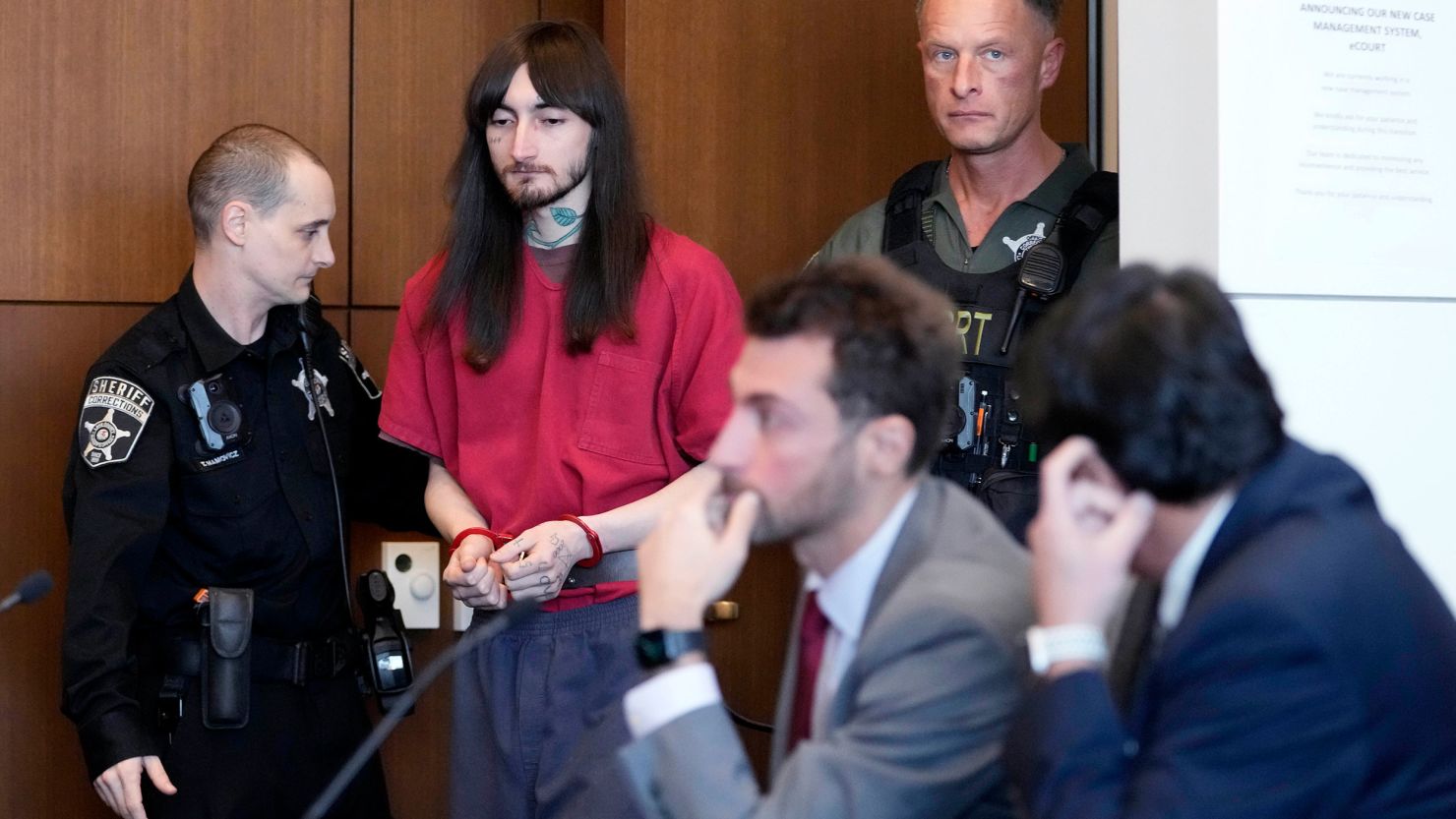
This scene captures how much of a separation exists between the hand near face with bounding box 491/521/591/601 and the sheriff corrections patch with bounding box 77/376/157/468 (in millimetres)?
785

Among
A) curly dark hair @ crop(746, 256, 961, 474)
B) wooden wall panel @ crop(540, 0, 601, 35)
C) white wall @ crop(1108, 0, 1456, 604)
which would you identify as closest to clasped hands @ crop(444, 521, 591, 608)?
curly dark hair @ crop(746, 256, 961, 474)

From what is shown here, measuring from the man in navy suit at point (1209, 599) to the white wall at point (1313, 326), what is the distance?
2.89ft

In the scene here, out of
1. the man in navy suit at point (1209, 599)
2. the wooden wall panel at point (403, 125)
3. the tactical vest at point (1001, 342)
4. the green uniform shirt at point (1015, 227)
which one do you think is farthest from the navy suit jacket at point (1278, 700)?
the wooden wall panel at point (403, 125)

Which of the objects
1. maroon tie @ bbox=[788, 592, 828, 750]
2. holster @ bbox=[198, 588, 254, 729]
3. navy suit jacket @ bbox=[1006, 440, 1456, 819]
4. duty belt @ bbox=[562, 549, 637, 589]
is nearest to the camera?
navy suit jacket @ bbox=[1006, 440, 1456, 819]

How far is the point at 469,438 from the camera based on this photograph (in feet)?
8.64

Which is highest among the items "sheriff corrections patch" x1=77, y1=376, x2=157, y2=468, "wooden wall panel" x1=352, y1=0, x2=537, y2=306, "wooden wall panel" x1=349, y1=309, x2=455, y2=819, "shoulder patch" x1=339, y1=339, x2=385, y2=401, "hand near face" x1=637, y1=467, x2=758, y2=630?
"wooden wall panel" x1=352, y1=0, x2=537, y2=306

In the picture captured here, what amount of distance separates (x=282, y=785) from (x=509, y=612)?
57.9 inches

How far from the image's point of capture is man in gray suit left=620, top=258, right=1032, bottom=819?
1425 millimetres

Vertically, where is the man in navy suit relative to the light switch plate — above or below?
above

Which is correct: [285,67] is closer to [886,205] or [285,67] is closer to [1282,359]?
[886,205]

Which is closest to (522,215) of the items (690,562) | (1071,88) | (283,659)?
(283,659)

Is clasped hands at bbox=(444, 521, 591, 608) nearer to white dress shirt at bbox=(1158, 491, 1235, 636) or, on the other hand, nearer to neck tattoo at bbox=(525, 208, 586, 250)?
neck tattoo at bbox=(525, 208, 586, 250)

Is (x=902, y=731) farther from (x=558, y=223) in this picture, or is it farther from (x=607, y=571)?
(x=558, y=223)

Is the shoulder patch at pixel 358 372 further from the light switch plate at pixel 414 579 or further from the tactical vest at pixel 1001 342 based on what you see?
the tactical vest at pixel 1001 342
